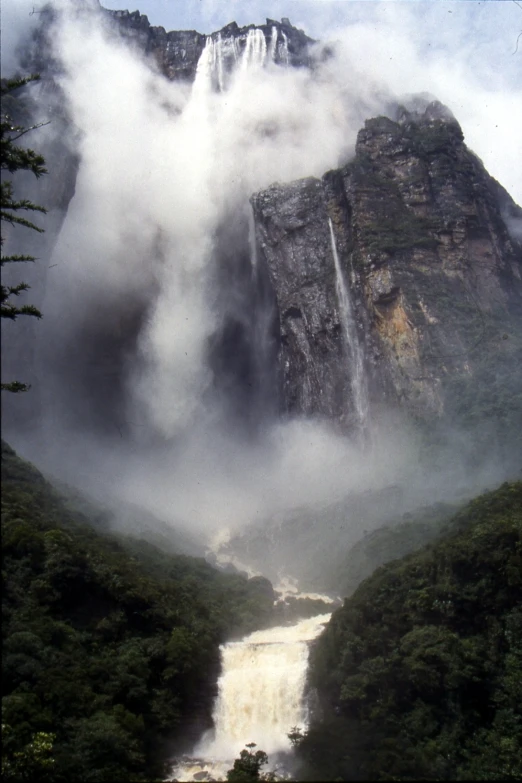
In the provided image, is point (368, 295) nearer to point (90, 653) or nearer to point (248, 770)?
point (90, 653)

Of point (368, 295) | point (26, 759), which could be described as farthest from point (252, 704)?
point (368, 295)

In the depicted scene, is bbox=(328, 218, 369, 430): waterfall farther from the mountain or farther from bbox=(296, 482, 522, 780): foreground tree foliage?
bbox=(296, 482, 522, 780): foreground tree foliage

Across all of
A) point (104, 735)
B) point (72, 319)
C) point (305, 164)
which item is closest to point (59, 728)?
point (104, 735)

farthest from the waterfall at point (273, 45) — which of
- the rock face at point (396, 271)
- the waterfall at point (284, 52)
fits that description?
the rock face at point (396, 271)

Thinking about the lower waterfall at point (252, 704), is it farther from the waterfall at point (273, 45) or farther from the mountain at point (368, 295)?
the waterfall at point (273, 45)

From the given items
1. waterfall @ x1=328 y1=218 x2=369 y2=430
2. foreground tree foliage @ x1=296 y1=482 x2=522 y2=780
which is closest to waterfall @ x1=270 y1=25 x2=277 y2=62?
waterfall @ x1=328 y1=218 x2=369 y2=430
